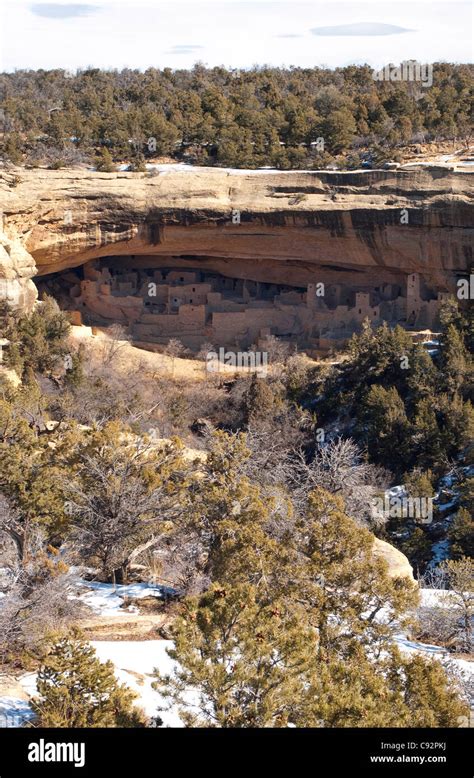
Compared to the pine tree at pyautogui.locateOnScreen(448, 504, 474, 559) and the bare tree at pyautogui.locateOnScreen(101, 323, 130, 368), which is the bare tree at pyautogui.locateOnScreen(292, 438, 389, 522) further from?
the bare tree at pyautogui.locateOnScreen(101, 323, 130, 368)

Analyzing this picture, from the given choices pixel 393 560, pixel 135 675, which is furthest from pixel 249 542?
pixel 393 560

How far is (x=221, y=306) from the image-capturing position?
26.5 metres

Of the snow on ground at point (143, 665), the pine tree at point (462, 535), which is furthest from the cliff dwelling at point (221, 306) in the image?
the snow on ground at point (143, 665)

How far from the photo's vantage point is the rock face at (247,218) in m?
23.4

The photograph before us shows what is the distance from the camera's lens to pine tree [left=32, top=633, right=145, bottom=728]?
753 cm

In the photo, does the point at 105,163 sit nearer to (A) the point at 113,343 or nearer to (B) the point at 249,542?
(A) the point at 113,343

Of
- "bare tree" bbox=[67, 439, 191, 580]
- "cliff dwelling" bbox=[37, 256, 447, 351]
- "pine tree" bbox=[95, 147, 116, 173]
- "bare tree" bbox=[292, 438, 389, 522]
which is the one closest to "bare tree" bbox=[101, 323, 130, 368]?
"cliff dwelling" bbox=[37, 256, 447, 351]

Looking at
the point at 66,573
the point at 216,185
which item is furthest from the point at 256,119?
the point at 66,573

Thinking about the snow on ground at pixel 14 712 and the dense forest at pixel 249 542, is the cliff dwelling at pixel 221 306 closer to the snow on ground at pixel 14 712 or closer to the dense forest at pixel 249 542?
the dense forest at pixel 249 542

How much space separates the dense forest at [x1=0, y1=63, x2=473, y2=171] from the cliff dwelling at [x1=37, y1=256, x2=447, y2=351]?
292 cm

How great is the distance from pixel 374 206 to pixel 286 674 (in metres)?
17.6

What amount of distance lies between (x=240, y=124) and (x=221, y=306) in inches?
220
